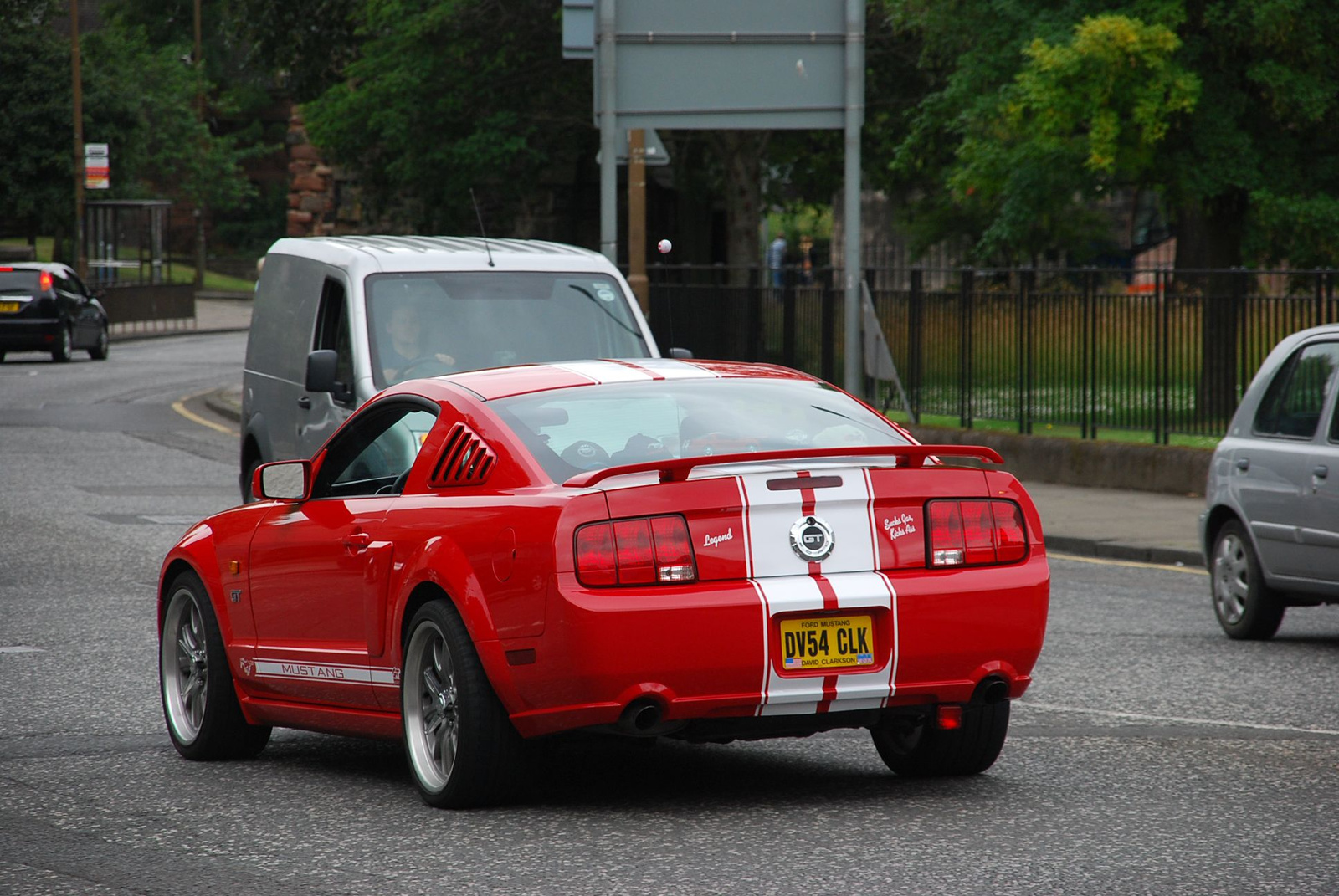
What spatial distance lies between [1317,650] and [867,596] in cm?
517

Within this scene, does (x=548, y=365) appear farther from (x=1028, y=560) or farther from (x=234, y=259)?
(x=234, y=259)

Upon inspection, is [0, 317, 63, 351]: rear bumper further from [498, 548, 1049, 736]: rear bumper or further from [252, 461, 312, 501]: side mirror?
[498, 548, 1049, 736]: rear bumper

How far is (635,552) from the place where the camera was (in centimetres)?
600

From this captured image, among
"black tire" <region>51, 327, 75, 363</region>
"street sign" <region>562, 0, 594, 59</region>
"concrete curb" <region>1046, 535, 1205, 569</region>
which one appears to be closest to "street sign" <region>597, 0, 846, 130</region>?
"street sign" <region>562, 0, 594, 59</region>

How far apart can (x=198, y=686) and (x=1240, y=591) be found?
565 centimetres

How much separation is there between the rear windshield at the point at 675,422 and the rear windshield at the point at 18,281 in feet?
102

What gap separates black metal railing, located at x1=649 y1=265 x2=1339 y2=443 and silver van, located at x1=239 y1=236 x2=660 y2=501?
186 inches

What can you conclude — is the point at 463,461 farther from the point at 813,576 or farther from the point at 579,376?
the point at 813,576

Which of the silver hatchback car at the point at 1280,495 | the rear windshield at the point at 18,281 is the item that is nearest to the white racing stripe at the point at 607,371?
the silver hatchback car at the point at 1280,495

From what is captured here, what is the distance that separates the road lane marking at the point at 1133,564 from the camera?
1449 cm

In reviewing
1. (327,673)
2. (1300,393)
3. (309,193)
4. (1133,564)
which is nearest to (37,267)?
(309,193)

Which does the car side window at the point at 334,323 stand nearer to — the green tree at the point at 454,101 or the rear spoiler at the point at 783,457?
the rear spoiler at the point at 783,457

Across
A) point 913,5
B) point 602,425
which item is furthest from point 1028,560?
point 913,5

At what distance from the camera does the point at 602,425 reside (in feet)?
21.8
